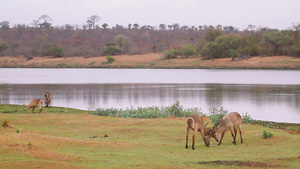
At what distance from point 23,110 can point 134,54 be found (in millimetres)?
65102

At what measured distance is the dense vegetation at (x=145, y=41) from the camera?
7250cm

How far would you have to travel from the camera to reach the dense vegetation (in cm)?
7250

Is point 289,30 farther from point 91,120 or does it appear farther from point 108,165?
point 108,165

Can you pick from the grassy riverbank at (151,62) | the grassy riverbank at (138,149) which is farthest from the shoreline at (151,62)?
the grassy riverbank at (138,149)

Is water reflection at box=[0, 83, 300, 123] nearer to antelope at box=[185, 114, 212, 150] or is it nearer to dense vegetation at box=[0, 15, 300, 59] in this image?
antelope at box=[185, 114, 212, 150]

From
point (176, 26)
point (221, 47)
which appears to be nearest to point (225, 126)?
point (221, 47)

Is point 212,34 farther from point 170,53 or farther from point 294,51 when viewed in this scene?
point 294,51

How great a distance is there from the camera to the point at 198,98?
32531 millimetres

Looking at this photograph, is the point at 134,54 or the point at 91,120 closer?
the point at 91,120

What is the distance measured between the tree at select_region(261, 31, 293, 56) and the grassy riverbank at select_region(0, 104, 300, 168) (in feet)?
190

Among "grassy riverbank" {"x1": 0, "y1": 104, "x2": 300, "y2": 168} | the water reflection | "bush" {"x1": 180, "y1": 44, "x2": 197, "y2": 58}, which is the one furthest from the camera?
"bush" {"x1": 180, "y1": 44, "x2": 197, "y2": 58}

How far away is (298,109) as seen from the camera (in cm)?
2586

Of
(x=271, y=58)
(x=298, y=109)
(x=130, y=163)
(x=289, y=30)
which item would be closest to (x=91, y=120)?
(x=130, y=163)

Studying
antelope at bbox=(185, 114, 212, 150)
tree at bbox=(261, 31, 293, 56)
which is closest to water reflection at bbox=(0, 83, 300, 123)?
antelope at bbox=(185, 114, 212, 150)
